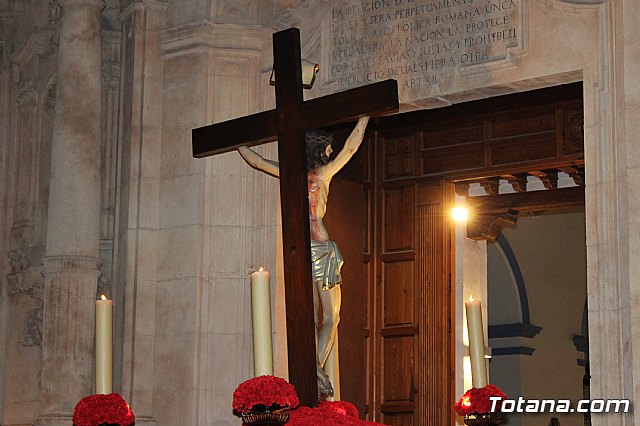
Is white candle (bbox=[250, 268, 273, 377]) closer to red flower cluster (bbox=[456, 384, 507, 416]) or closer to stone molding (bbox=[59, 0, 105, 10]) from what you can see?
red flower cluster (bbox=[456, 384, 507, 416])

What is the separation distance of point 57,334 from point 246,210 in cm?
168

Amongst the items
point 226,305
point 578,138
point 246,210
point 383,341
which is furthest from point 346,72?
point 383,341

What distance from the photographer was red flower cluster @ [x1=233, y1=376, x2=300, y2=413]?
18.0 ft

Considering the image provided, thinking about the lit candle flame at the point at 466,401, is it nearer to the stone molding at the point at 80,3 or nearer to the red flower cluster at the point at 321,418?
the red flower cluster at the point at 321,418

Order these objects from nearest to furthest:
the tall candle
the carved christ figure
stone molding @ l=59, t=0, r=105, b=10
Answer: the tall candle, the carved christ figure, stone molding @ l=59, t=0, r=105, b=10

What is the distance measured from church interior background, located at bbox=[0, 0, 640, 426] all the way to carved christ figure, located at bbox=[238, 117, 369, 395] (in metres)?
0.92

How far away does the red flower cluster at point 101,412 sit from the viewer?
20.8 feet

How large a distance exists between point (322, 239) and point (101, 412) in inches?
95.1

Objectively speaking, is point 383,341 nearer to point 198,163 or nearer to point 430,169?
point 430,169

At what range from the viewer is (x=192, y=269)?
30.8ft

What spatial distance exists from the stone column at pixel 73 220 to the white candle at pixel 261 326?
12.4 feet

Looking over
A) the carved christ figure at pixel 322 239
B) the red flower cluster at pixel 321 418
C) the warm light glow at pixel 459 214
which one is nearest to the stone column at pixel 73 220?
the carved christ figure at pixel 322 239

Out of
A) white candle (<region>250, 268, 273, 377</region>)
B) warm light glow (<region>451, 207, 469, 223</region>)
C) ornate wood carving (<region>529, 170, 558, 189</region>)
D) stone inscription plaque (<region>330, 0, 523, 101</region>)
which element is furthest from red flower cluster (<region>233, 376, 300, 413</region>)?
warm light glow (<region>451, 207, 469, 223</region>)

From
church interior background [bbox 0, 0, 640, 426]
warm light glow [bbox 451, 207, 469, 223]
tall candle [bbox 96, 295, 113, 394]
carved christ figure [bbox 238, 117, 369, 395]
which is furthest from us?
warm light glow [bbox 451, 207, 469, 223]
